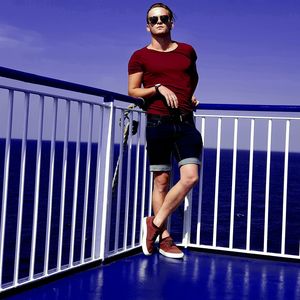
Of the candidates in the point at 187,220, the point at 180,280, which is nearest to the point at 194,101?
the point at 187,220

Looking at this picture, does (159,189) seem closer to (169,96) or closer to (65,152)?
(169,96)

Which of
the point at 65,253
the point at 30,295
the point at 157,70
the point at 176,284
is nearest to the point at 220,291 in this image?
the point at 176,284

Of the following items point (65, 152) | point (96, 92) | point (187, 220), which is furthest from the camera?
point (187, 220)

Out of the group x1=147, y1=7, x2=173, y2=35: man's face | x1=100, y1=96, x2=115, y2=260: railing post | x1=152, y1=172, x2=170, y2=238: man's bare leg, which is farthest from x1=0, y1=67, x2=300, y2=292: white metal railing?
x1=147, y1=7, x2=173, y2=35: man's face

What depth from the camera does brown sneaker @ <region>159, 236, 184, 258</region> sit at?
340cm

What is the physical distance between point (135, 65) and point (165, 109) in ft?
1.08

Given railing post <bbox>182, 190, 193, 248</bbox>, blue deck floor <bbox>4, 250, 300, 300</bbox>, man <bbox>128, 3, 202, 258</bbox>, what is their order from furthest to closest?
railing post <bbox>182, 190, 193, 248</bbox>
man <bbox>128, 3, 202, 258</bbox>
blue deck floor <bbox>4, 250, 300, 300</bbox>

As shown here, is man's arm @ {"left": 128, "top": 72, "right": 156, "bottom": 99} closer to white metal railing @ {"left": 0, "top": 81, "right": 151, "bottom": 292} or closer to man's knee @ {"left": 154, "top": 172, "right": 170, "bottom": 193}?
white metal railing @ {"left": 0, "top": 81, "right": 151, "bottom": 292}

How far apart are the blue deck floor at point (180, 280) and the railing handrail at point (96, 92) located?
3.26 feet

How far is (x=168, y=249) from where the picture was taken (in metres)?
3.42

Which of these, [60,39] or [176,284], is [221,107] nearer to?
[176,284]

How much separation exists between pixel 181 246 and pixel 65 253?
82.3ft

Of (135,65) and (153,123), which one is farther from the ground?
(135,65)

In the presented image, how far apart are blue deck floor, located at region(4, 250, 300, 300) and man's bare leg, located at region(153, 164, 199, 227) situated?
29 cm
